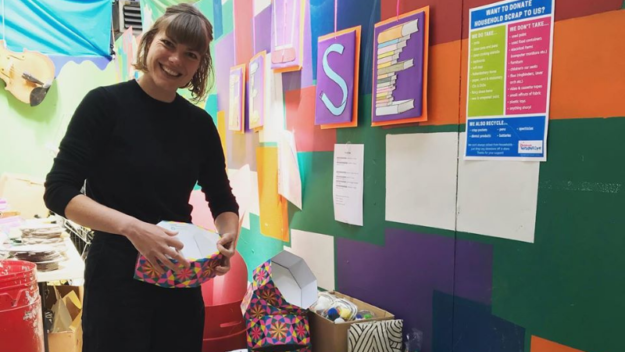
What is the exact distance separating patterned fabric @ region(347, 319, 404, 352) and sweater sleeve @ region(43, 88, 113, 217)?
2.86 ft

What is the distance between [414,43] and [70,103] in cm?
471

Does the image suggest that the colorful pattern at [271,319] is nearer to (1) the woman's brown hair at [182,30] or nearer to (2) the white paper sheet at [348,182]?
(2) the white paper sheet at [348,182]

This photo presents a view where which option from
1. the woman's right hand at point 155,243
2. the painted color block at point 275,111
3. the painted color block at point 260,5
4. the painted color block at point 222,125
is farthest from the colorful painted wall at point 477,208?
the painted color block at point 222,125

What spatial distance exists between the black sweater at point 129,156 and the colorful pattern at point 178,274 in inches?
5.6

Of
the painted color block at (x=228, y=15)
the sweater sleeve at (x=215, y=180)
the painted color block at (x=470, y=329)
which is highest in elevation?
the painted color block at (x=228, y=15)

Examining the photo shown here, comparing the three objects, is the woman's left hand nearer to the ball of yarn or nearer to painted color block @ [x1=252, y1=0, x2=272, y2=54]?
the ball of yarn

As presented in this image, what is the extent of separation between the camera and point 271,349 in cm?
147

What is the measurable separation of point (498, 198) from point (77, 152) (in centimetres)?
106

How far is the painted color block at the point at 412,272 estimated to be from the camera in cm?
127

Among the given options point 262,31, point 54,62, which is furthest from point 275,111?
point 54,62

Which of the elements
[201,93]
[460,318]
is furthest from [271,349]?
[201,93]

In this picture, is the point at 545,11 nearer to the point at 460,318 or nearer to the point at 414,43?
the point at 414,43

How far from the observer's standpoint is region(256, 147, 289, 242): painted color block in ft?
7.13

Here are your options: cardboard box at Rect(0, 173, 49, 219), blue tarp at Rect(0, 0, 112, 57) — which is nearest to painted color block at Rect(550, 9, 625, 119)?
cardboard box at Rect(0, 173, 49, 219)
